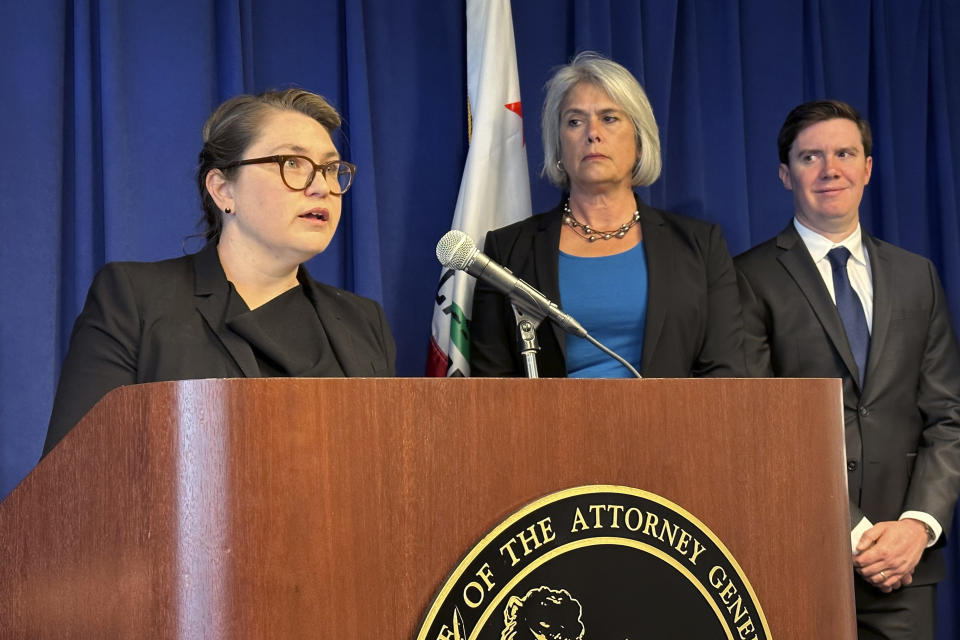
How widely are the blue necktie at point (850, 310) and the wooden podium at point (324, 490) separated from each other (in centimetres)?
159

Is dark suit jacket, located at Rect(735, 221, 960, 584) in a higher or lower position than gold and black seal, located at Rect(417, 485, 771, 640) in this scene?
higher

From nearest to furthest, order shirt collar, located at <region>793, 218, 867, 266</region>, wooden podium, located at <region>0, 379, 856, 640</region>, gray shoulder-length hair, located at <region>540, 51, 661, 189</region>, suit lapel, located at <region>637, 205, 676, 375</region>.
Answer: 1. wooden podium, located at <region>0, 379, 856, 640</region>
2. suit lapel, located at <region>637, 205, 676, 375</region>
3. gray shoulder-length hair, located at <region>540, 51, 661, 189</region>
4. shirt collar, located at <region>793, 218, 867, 266</region>

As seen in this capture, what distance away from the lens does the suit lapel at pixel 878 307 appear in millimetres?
2779

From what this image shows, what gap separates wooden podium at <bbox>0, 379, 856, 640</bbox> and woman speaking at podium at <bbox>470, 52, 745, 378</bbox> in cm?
116

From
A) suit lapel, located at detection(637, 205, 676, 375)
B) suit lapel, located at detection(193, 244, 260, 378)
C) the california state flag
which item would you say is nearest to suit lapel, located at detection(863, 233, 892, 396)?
suit lapel, located at detection(637, 205, 676, 375)

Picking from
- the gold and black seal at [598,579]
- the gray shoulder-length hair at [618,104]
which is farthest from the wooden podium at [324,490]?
the gray shoulder-length hair at [618,104]

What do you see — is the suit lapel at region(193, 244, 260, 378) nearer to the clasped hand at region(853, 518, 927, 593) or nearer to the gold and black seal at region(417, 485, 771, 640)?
the gold and black seal at region(417, 485, 771, 640)

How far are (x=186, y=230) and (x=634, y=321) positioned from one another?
3.79 ft

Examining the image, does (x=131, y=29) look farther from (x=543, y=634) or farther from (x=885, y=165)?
(x=885, y=165)

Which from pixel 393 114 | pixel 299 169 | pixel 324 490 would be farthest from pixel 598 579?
pixel 393 114

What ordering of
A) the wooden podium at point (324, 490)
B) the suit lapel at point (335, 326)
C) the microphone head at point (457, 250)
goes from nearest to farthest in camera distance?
the wooden podium at point (324, 490), the microphone head at point (457, 250), the suit lapel at point (335, 326)

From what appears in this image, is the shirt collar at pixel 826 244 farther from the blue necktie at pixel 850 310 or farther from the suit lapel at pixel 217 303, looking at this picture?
the suit lapel at pixel 217 303

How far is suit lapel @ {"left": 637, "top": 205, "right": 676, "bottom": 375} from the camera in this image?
2.50 metres

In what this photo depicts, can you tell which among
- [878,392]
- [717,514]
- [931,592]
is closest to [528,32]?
[878,392]
